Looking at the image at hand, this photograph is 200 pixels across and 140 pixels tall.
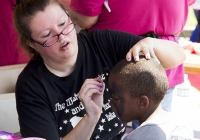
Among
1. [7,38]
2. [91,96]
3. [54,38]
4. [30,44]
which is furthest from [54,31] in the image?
[7,38]

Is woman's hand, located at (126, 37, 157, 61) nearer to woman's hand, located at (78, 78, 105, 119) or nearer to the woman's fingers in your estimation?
the woman's fingers

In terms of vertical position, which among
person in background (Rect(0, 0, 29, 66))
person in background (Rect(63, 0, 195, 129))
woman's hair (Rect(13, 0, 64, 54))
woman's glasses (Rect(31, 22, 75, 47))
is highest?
woman's hair (Rect(13, 0, 64, 54))

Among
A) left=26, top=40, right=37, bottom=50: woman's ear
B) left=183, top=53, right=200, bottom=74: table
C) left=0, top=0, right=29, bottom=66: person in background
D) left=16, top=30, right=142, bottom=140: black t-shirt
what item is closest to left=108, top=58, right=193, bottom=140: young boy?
left=16, top=30, right=142, bottom=140: black t-shirt

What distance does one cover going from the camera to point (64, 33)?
107cm

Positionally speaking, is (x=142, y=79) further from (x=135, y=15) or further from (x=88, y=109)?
(x=135, y=15)

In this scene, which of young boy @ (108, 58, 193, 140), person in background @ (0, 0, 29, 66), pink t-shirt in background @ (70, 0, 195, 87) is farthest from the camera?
person in background @ (0, 0, 29, 66)

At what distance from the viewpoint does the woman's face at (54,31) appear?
41.6 inches

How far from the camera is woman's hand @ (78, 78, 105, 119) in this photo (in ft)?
3.37

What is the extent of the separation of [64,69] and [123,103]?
267mm

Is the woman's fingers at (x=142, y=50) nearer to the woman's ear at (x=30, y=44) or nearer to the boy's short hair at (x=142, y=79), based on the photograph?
the boy's short hair at (x=142, y=79)

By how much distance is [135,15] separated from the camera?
131 centimetres

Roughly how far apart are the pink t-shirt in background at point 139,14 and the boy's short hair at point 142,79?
1.16 ft

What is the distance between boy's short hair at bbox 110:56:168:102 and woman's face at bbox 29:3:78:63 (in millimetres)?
200

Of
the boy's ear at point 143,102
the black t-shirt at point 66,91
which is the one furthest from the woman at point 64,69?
the boy's ear at point 143,102
